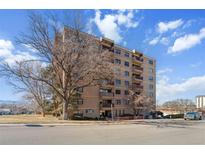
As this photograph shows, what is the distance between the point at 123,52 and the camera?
6378cm

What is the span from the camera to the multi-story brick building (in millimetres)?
52375

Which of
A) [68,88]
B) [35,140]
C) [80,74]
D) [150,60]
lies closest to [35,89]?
[68,88]

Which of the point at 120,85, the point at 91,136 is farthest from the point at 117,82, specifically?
the point at 91,136

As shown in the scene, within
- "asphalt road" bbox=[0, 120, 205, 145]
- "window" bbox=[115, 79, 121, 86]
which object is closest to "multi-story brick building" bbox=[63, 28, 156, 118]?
"window" bbox=[115, 79, 121, 86]

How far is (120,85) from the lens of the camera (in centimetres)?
6272

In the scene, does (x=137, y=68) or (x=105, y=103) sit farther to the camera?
(x=137, y=68)

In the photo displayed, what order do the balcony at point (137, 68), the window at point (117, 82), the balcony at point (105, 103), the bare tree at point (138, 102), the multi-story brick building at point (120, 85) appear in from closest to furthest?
1. the multi-story brick building at point (120, 85)
2. the balcony at point (105, 103)
3. the window at point (117, 82)
4. the bare tree at point (138, 102)
5. the balcony at point (137, 68)

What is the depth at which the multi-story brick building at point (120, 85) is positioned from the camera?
5238 centimetres

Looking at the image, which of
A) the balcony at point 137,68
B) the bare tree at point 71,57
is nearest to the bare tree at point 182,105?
the balcony at point 137,68

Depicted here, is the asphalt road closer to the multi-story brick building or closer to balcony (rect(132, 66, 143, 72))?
the multi-story brick building

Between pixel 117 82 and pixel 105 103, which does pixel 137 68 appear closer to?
pixel 117 82

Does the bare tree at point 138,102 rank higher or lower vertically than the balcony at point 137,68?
lower

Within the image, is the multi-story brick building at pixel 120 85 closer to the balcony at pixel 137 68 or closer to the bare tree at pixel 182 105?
the balcony at pixel 137 68

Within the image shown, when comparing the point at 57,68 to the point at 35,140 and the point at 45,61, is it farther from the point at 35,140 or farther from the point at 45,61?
the point at 35,140
